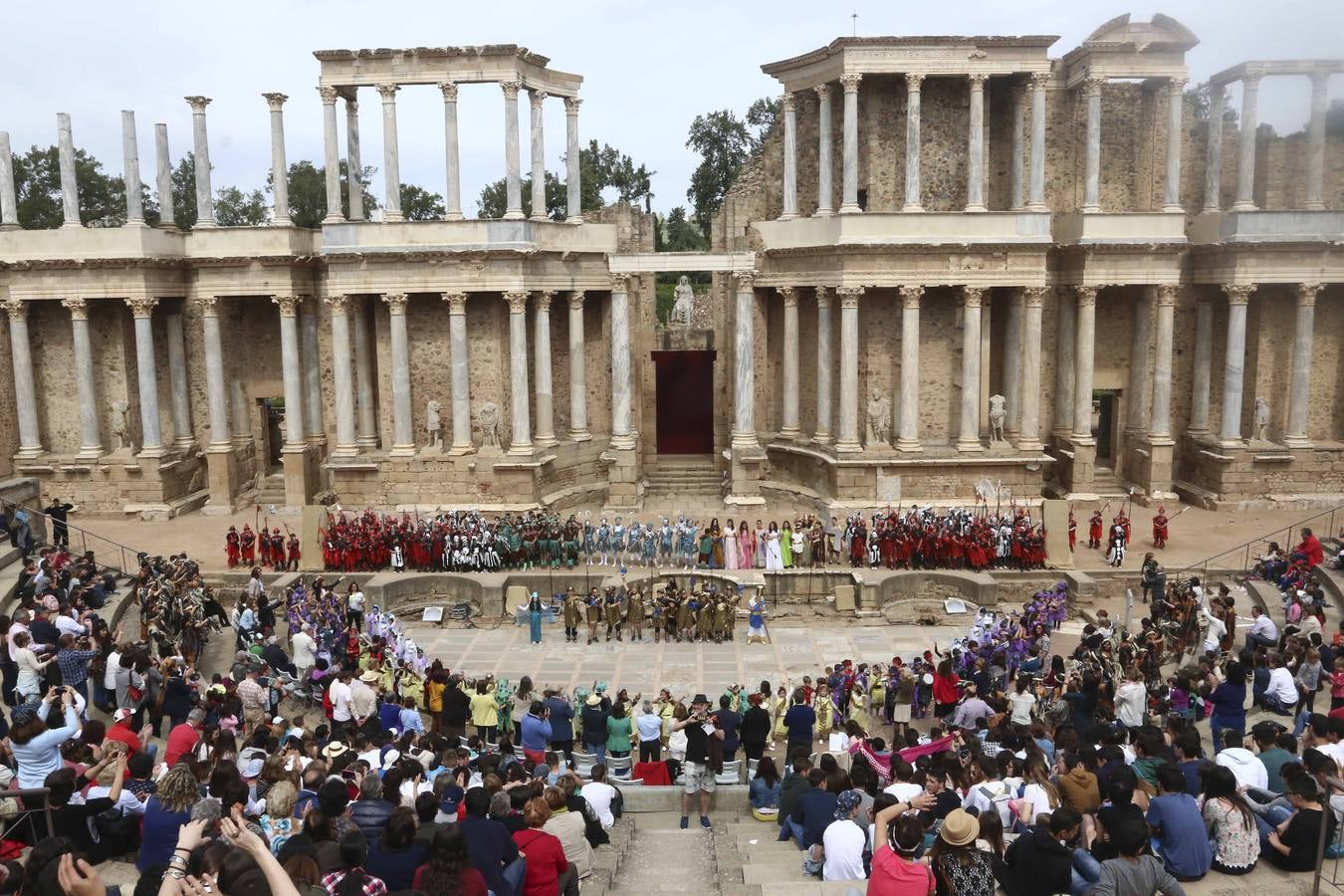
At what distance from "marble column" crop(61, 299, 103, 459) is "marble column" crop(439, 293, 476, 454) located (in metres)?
11.5

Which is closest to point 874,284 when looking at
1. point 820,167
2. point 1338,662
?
point 820,167

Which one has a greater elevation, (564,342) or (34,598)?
(564,342)

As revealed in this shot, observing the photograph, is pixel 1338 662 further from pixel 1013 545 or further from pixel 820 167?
pixel 820 167

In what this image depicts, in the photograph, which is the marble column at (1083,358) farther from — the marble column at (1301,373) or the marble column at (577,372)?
the marble column at (577,372)

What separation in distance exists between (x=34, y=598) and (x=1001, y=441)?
25429 millimetres

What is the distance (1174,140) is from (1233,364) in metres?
7.04

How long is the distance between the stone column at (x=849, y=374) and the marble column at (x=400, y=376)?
43.1ft

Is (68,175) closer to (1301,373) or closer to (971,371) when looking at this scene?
(971,371)

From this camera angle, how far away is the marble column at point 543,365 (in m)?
32.9

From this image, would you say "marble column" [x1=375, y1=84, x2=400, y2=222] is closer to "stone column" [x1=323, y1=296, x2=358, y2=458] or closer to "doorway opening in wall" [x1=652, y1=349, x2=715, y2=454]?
"stone column" [x1=323, y1=296, x2=358, y2=458]

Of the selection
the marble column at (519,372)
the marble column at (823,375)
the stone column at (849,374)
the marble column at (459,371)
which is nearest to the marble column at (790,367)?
the marble column at (823,375)

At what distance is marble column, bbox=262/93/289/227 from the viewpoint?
3300 cm

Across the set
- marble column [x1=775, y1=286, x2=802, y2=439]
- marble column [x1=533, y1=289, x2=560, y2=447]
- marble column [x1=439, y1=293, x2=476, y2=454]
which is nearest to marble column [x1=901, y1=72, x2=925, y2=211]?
marble column [x1=775, y1=286, x2=802, y2=439]

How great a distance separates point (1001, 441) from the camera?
32.5 meters
